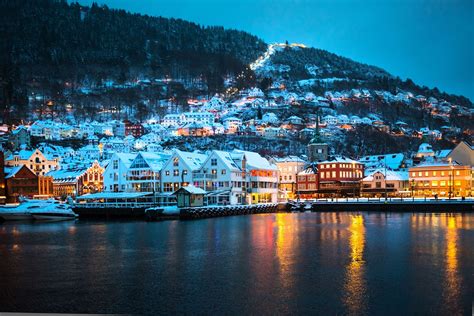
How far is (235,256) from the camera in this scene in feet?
72.3

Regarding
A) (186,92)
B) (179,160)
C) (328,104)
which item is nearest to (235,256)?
(179,160)

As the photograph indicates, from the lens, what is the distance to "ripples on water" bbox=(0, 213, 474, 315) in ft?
45.6

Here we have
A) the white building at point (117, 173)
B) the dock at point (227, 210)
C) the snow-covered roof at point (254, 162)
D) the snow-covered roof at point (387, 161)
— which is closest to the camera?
the dock at point (227, 210)

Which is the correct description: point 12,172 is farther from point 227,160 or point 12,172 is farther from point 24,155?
point 227,160

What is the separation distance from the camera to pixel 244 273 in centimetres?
1809

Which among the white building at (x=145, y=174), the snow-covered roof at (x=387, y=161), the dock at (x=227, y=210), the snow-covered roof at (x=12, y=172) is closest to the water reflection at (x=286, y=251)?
the dock at (x=227, y=210)

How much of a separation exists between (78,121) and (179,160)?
4076 inches

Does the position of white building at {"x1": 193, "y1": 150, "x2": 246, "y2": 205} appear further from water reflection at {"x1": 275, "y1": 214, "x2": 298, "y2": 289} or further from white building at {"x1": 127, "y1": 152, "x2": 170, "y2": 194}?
water reflection at {"x1": 275, "y1": 214, "x2": 298, "y2": 289}

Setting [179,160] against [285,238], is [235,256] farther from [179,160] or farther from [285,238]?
[179,160]

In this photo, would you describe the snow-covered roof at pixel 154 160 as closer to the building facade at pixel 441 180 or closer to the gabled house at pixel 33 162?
the gabled house at pixel 33 162

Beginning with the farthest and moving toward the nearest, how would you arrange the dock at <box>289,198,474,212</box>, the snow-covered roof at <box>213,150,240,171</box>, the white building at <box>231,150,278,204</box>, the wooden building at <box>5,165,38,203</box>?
the wooden building at <box>5,165,38,203</box>
the white building at <box>231,150,278,204</box>
the snow-covered roof at <box>213,150,240,171</box>
the dock at <box>289,198,474,212</box>

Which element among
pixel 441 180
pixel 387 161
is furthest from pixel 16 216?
pixel 387 161

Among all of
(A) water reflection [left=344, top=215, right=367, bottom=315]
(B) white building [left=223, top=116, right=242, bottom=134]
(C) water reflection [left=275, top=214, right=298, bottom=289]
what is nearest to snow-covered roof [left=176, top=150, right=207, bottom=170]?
(C) water reflection [left=275, top=214, right=298, bottom=289]

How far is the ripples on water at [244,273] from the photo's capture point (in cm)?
1389
